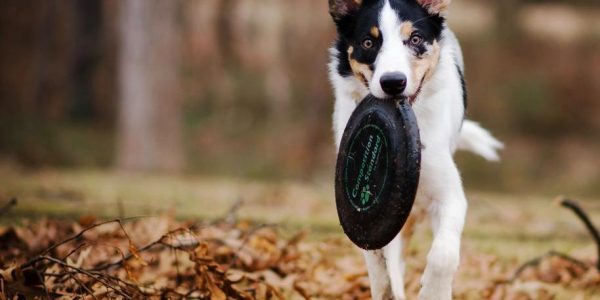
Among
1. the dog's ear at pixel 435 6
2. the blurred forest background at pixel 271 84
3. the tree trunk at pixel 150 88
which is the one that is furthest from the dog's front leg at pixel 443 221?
the blurred forest background at pixel 271 84

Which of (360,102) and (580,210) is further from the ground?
(360,102)

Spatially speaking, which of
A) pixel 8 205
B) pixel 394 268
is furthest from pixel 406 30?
pixel 8 205

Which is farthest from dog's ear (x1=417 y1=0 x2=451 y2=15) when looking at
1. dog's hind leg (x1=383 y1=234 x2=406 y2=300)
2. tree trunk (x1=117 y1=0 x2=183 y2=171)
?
tree trunk (x1=117 y1=0 x2=183 y2=171)

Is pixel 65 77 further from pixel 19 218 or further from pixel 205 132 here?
pixel 19 218

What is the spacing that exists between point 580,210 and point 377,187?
182cm

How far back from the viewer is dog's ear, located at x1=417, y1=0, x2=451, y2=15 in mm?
4516

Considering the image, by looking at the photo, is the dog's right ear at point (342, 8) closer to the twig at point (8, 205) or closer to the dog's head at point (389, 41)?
the dog's head at point (389, 41)

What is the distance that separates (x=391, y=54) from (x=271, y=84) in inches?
880

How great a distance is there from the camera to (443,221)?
13.4 ft

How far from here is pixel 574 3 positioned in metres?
27.1

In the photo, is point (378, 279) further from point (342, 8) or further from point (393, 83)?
point (342, 8)

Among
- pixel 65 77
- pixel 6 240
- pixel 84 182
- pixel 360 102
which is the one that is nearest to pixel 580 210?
pixel 360 102

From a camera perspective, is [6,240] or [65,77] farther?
[65,77]

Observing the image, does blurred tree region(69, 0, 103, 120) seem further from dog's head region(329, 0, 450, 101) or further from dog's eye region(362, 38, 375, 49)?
dog's eye region(362, 38, 375, 49)
